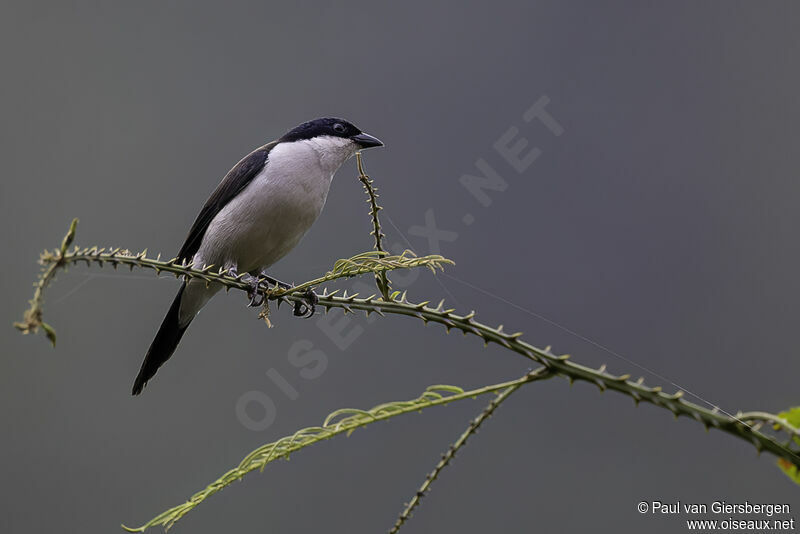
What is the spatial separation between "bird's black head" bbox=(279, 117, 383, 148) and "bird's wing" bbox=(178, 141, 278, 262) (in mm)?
119

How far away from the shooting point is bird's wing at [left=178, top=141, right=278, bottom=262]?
7.45 feet

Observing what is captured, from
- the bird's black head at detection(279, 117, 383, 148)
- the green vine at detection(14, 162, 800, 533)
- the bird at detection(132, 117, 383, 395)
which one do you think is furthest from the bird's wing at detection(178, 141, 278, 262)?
the green vine at detection(14, 162, 800, 533)

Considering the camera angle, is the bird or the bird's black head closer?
the bird

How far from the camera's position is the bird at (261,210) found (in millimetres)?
2053

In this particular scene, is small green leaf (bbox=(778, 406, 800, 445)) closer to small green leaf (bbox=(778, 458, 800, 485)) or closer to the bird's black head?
small green leaf (bbox=(778, 458, 800, 485))

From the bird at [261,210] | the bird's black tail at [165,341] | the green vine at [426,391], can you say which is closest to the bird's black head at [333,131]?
the bird at [261,210]

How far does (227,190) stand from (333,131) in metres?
0.37

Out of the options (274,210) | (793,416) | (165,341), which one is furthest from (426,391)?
(165,341)

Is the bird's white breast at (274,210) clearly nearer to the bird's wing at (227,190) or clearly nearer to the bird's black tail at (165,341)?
the bird's wing at (227,190)

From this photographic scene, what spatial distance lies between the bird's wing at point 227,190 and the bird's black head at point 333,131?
119 millimetres

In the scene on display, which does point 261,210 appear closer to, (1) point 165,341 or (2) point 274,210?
(2) point 274,210

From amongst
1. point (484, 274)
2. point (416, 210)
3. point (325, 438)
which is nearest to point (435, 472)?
point (325, 438)

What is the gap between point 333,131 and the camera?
233 centimetres

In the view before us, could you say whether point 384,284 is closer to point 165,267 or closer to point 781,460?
point 165,267
